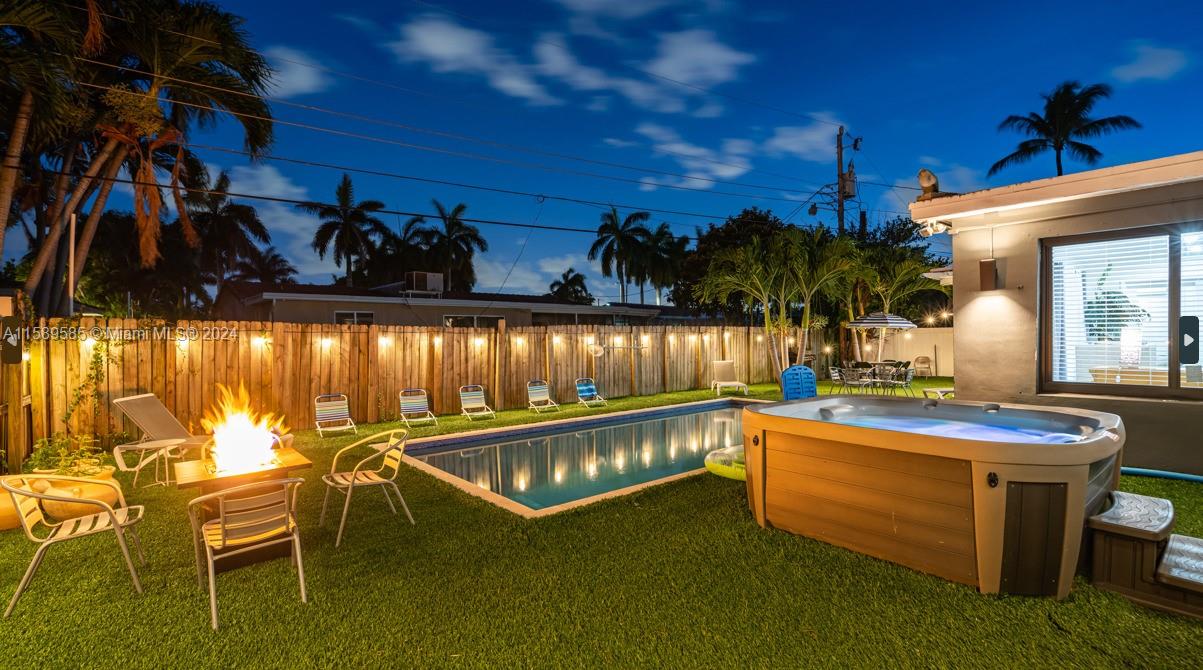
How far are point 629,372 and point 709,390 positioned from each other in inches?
102

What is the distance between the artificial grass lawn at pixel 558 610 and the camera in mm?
2697

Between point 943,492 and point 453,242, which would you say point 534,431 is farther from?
point 453,242

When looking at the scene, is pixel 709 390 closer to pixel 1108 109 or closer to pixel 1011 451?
pixel 1011 451

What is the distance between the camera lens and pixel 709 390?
49.1 ft

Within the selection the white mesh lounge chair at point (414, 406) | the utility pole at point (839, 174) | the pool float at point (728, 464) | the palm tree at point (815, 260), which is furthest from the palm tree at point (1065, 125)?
the white mesh lounge chair at point (414, 406)

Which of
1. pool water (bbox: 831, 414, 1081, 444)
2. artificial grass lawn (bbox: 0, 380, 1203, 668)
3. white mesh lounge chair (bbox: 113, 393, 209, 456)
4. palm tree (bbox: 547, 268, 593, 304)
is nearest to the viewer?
artificial grass lawn (bbox: 0, 380, 1203, 668)

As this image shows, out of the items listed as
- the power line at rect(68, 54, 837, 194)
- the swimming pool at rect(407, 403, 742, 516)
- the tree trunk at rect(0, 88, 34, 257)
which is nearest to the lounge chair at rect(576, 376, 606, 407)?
the swimming pool at rect(407, 403, 742, 516)

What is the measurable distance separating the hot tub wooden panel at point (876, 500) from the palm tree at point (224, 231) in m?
32.2

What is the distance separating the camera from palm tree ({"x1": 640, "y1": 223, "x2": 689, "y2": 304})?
1352 inches

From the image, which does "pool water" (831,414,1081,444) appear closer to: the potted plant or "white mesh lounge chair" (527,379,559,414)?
the potted plant

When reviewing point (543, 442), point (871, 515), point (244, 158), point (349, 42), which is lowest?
point (543, 442)

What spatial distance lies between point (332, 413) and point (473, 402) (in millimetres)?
2468

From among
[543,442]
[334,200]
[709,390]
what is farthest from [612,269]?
[543,442]

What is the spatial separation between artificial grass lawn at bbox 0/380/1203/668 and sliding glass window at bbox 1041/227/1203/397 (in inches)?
82.9
